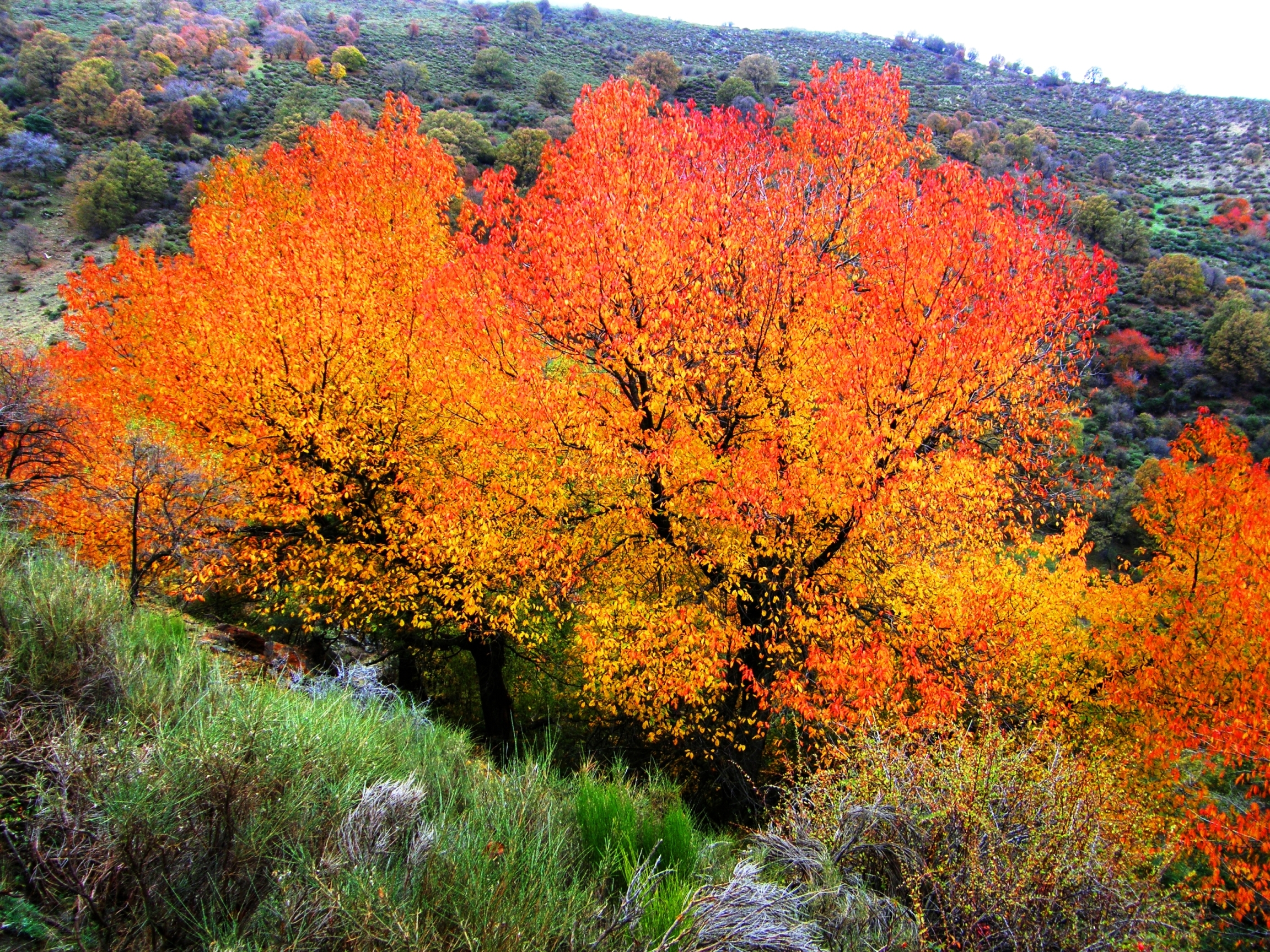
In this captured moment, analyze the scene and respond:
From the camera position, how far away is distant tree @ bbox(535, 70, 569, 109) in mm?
67500

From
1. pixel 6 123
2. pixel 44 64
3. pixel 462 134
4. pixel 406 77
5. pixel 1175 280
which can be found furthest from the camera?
pixel 406 77

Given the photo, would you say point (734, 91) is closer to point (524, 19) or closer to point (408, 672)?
point (524, 19)

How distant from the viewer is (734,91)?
6812 cm

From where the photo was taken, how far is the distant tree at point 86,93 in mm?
54812

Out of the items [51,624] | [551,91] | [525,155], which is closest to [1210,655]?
[51,624]

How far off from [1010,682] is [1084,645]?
4.92 metres

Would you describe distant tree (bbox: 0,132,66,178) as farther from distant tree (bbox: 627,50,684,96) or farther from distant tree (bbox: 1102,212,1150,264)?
distant tree (bbox: 1102,212,1150,264)

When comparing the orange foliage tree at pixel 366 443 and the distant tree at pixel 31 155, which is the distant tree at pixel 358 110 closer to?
the distant tree at pixel 31 155

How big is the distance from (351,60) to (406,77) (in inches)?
292

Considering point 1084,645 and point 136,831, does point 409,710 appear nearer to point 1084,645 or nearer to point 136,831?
point 136,831

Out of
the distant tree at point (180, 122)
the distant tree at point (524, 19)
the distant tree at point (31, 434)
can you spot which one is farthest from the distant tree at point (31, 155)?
the distant tree at point (524, 19)

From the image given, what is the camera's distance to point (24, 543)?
17.9 ft

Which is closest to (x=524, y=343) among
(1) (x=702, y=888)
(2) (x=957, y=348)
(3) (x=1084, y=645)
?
(2) (x=957, y=348)

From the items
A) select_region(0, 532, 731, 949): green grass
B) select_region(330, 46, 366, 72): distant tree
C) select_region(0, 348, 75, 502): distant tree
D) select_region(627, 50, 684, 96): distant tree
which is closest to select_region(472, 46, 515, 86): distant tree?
select_region(330, 46, 366, 72): distant tree
